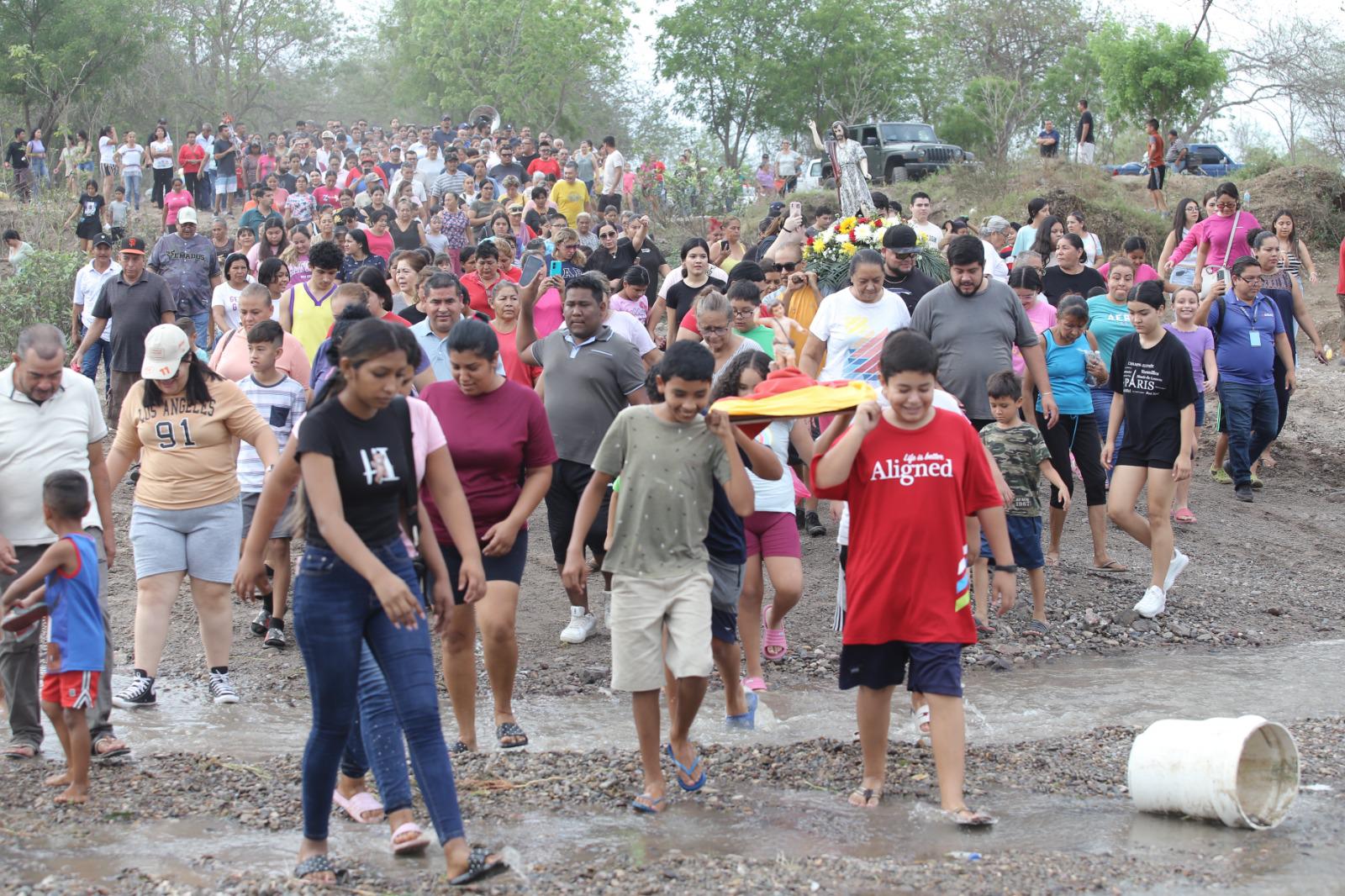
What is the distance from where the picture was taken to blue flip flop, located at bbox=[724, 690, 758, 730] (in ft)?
22.5

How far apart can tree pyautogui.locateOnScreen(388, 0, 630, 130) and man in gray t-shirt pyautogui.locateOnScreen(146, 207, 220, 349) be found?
1243 inches

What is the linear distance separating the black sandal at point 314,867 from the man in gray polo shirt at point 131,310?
29.0 feet

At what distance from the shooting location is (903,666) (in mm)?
5551

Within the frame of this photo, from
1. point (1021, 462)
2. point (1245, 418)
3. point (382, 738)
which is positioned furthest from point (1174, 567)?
point (382, 738)

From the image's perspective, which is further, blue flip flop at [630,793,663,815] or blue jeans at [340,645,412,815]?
blue flip flop at [630,793,663,815]

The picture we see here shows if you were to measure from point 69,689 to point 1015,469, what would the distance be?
17.9ft

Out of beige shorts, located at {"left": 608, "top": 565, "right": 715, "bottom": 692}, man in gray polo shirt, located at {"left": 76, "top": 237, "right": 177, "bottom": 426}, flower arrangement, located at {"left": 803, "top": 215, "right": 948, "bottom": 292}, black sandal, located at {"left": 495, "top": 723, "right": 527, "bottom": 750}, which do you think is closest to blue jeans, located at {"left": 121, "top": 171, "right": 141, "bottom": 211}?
man in gray polo shirt, located at {"left": 76, "top": 237, "right": 177, "bottom": 426}

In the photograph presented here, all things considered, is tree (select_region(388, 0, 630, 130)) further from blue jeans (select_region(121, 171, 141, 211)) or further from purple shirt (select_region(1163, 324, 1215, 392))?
purple shirt (select_region(1163, 324, 1215, 392))

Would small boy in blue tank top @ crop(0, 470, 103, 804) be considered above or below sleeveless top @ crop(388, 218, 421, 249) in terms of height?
below

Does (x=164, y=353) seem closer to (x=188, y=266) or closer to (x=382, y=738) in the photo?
(x=382, y=738)

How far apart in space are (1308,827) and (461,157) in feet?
70.0

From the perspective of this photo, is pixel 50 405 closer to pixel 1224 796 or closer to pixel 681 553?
pixel 681 553

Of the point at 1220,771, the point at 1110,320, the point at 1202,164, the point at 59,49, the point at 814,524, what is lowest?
the point at 1220,771

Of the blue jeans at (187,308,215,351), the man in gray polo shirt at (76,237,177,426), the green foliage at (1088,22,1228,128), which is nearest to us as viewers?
the man in gray polo shirt at (76,237,177,426)
